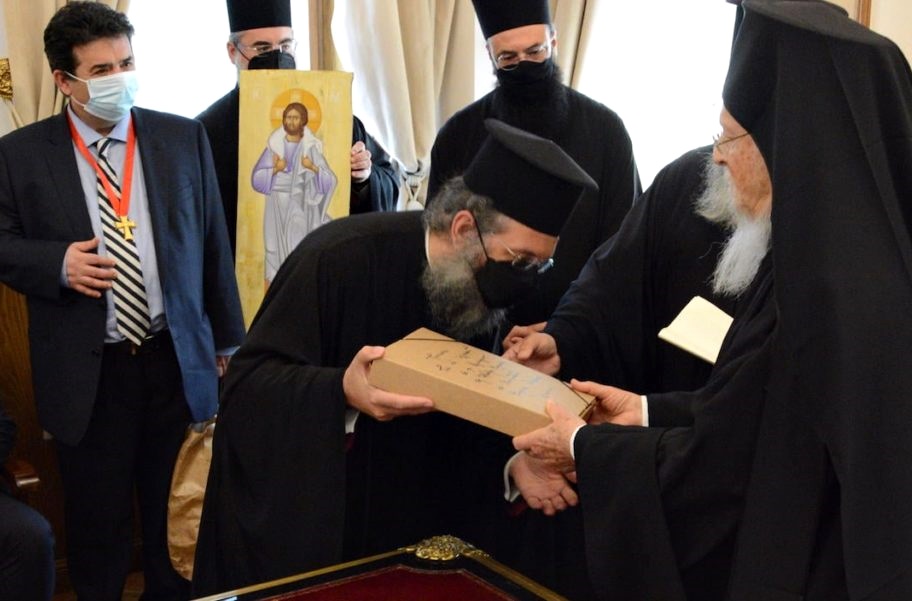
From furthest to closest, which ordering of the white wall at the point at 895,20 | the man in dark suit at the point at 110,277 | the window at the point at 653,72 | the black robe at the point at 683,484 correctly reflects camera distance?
the window at the point at 653,72, the white wall at the point at 895,20, the man in dark suit at the point at 110,277, the black robe at the point at 683,484

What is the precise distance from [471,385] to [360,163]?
231 centimetres

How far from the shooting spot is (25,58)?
4.40 m

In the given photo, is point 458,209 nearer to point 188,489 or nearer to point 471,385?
point 471,385

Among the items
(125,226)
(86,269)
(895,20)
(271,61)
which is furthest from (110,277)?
(895,20)

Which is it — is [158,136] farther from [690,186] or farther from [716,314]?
[716,314]

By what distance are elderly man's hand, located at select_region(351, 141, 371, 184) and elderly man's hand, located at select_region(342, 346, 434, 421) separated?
2093mm

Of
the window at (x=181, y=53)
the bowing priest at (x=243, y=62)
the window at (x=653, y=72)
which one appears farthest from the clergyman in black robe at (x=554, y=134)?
the window at (x=653, y=72)

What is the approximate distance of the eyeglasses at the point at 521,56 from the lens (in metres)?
3.88

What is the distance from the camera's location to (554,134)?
13.0ft

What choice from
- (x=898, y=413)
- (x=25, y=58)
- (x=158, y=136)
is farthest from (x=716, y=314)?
(x=25, y=58)

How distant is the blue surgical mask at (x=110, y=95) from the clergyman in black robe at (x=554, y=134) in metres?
1.11

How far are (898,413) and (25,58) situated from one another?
12.4 ft

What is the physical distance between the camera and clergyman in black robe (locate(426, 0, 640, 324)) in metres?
3.81

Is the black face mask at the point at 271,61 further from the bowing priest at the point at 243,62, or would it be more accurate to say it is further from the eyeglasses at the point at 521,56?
the eyeglasses at the point at 521,56
